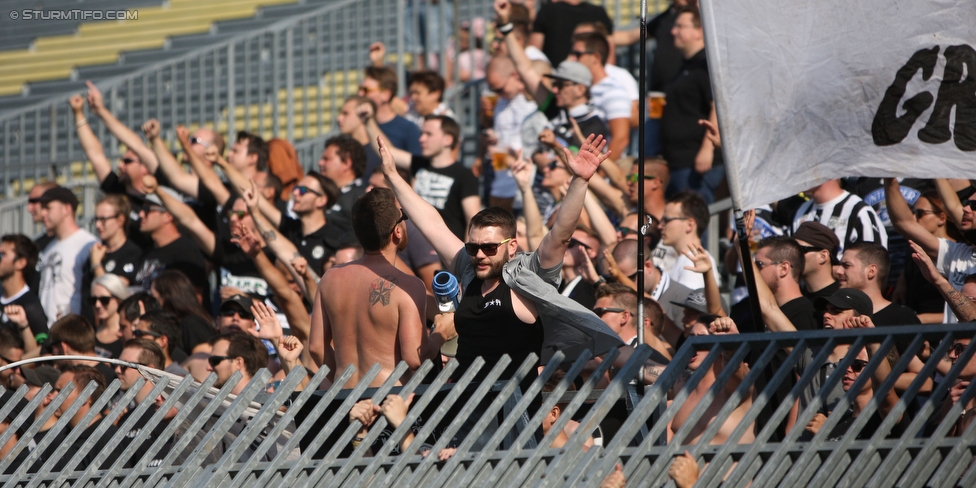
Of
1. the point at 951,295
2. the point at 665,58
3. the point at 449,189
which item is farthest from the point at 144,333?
the point at 665,58

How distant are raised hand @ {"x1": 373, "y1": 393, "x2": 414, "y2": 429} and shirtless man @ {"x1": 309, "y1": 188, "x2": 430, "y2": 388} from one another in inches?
42.6

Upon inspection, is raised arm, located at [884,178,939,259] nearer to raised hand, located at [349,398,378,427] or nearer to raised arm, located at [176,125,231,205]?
raised hand, located at [349,398,378,427]

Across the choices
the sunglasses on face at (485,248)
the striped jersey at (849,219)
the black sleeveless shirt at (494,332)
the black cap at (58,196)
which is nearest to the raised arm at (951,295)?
the striped jersey at (849,219)

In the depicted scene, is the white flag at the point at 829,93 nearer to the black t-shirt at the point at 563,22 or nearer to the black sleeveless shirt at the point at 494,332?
the black sleeveless shirt at the point at 494,332

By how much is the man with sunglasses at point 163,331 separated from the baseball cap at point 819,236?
12.7ft

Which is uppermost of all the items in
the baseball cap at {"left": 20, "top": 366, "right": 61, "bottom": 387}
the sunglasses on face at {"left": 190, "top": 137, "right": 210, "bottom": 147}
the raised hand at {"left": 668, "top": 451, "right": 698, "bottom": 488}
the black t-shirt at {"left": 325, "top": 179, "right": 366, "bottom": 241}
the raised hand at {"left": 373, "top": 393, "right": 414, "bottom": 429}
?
the raised hand at {"left": 373, "top": 393, "right": 414, "bottom": 429}

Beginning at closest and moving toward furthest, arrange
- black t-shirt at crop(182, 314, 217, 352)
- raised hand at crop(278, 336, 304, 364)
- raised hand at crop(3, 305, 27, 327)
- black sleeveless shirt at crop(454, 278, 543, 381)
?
1. black sleeveless shirt at crop(454, 278, 543, 381)
2. raised hand at crop(278, 336, 304, 364)
3. black t-shirt at crop(182, 314, 217, 352)
4. raised hand at crop(3, 305, 27, 327)

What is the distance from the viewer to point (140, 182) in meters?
10.4

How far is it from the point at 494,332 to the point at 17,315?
18.1ft

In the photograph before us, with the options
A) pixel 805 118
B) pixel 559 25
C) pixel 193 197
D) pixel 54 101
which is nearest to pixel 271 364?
pixel 193 197

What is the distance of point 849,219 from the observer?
7.52m

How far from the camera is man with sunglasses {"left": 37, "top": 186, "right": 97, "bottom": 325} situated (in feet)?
33.2

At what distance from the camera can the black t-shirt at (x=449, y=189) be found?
943cm

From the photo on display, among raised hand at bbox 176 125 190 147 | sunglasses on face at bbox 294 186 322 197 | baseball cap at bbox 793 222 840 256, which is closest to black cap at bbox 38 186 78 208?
raised hand at bbox 176 125 190 147
